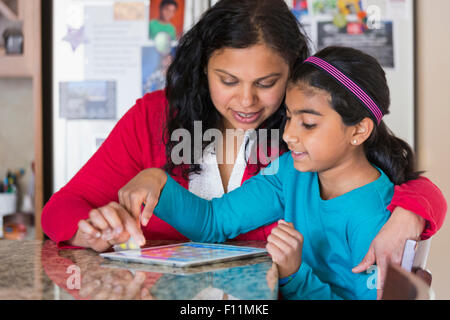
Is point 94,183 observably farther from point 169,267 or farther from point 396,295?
point 396,295

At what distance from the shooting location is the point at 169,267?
0.82 meters

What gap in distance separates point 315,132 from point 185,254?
452 millimetres

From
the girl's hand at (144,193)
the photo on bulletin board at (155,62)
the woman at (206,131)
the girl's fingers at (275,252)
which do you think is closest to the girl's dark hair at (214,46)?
the woman at (206,131)

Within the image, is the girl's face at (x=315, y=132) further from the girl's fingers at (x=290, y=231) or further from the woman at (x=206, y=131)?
the girl's fingers at (x=290, y=231)

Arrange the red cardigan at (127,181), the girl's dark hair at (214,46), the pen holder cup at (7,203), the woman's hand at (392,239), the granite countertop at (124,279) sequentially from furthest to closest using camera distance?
the pen holder cup at (7,203) → the girl's dark hair at (214,46) → the red cardigan at (127,181) → the woman's hand at (392,239) → the granite countertop at (124,279)

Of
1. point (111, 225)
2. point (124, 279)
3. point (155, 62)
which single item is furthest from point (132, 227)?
point (155, 62)

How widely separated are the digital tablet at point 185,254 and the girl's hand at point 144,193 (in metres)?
0.08

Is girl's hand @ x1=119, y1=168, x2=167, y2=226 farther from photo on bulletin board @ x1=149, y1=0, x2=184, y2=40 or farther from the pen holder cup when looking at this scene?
the pen holder cup

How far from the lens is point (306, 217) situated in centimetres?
123

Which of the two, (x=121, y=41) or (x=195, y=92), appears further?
(x=121, y=41)

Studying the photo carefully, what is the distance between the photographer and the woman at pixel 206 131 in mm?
1010

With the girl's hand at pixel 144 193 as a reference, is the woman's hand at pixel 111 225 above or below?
below
